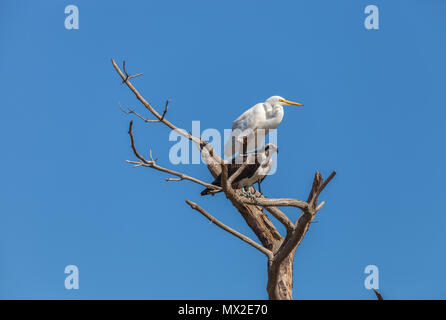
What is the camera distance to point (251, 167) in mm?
8656

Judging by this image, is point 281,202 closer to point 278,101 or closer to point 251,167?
point 251,167

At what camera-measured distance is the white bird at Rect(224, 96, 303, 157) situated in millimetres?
9523

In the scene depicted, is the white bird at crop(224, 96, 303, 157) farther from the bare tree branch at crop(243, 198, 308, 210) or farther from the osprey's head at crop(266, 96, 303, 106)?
the bare tree branch at crop(243, 198, 308, 210)

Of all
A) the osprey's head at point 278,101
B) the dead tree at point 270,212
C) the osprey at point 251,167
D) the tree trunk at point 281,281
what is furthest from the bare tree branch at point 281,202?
the osprey's head at point 278,101

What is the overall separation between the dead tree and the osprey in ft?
1.41

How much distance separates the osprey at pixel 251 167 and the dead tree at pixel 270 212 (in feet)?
1.41

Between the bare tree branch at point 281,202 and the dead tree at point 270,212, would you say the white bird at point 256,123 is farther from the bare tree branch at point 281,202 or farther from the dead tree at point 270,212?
the bare tree branch at point 281,202

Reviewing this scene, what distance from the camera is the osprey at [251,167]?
28.3 ft

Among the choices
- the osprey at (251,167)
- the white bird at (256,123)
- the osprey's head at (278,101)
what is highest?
the osprey's head at (278,101)

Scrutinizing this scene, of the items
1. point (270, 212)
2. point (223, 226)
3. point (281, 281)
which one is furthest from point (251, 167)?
point (281, 281)

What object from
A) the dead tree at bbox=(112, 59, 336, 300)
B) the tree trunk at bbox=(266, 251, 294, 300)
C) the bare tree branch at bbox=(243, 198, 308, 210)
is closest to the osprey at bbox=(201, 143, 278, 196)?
the dead tree at bbox=(112, 59, 336, 300)

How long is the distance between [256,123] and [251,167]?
1.15m
